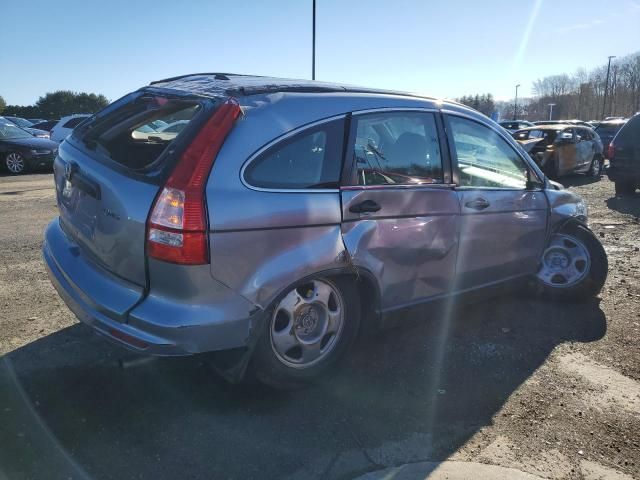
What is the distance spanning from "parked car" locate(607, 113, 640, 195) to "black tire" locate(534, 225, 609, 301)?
6.73 m

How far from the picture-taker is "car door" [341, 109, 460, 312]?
3.09 meters

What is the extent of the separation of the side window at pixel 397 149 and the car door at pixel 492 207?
0.64 ft

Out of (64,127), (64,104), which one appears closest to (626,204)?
(64,127)

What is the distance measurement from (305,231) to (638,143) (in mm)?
9824

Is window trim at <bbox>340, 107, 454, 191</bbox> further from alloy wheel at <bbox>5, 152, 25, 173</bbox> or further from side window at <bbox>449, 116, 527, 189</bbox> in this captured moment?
alloy wheel at <bbox>5, 152, 25, 173</bbox>

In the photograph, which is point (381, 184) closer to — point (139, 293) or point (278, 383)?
point (278, 383)

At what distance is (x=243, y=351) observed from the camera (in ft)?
8.96

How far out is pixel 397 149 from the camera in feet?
11.3

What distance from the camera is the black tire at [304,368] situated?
2.88 metres

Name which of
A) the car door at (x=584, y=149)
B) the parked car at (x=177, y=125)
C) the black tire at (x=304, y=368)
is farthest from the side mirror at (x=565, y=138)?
the parked car at (x=177, y=125)

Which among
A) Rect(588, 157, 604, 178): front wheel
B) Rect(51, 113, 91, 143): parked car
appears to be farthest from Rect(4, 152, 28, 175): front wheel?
Rect(588, 157, 604, 178): front wheel

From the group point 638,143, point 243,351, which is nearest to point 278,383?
point 243,351

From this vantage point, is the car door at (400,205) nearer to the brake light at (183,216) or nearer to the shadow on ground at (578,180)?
the brake light at (183,216)

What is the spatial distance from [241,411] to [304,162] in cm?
145
